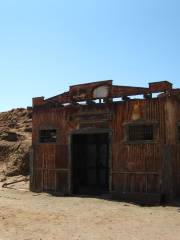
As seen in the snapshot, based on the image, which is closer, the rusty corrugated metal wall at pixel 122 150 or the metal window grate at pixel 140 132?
the rusty corrugated metal wall at pixel 122 150

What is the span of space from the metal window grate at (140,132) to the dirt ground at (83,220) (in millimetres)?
3044

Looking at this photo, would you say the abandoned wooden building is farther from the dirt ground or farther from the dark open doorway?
the dirt ground

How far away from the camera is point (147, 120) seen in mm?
18188

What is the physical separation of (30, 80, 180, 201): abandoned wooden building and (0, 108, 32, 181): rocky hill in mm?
6710

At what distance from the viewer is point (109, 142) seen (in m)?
19.4

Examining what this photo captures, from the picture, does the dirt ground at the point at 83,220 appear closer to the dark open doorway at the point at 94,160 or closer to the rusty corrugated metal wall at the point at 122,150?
the rusty corrugated metal wall at the point at 122,150

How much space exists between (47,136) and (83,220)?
30.7ft

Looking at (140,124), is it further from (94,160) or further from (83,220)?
(83,220)

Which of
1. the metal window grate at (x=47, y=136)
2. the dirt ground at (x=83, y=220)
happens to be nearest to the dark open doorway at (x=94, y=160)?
the metal window grate at (x=47, y=136)

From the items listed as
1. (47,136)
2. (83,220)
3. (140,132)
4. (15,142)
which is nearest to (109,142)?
(140,132)

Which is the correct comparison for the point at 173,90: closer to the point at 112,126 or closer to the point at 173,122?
the point at 173,122

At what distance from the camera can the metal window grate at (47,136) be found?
72.4 ft

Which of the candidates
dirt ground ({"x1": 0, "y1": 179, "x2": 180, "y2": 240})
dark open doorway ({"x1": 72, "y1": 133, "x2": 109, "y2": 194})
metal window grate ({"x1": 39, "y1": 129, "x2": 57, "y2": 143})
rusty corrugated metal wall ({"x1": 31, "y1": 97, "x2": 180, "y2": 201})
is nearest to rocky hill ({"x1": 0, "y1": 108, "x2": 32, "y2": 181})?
dark open doorway ({"x1": 72, "y1": 133, "x2": 109, "y2": 194})

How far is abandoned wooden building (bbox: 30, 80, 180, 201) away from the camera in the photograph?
1786cm
